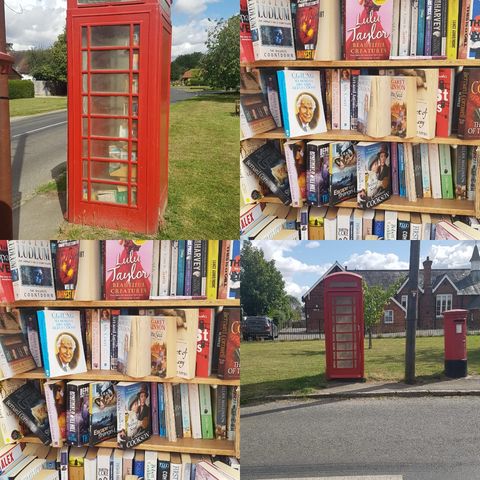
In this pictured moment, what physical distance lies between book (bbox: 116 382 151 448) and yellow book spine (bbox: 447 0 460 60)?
7.37ft

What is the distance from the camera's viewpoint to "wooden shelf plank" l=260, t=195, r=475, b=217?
8.90ft

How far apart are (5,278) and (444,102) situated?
7.82ft

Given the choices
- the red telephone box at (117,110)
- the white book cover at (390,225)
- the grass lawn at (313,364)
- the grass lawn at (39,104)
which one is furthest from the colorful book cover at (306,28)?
the grass lawn at (39,104)

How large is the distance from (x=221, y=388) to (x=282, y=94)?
5.15 feet

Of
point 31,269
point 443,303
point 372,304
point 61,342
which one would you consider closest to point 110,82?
point 31,269

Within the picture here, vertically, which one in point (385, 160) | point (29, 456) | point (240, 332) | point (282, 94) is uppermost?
point (282, 94)

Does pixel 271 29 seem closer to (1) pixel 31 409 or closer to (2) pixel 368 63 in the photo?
(2) pixel 368 63

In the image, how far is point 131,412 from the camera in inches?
95.2

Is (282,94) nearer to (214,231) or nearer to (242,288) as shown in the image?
(214,231)

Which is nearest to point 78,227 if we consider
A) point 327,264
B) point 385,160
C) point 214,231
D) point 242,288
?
point 214,231

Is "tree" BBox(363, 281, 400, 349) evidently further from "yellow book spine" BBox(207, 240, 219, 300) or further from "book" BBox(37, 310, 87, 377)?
"book" BBox(37, 310, 87, 377)

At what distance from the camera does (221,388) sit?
7.96 ft

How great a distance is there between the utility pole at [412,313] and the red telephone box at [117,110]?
63.0 inches

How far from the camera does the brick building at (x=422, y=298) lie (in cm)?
243
